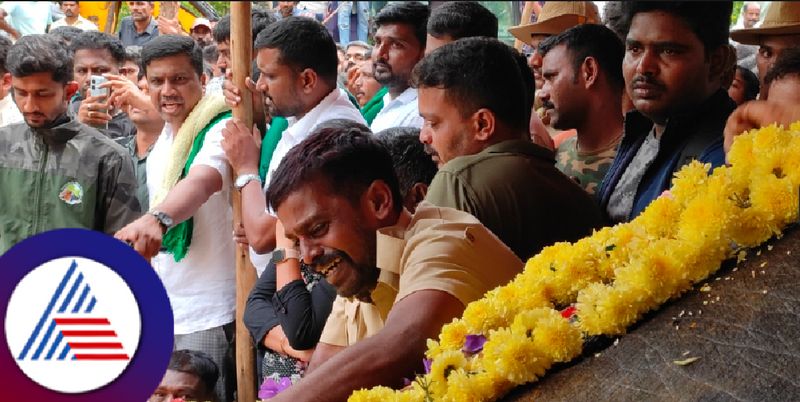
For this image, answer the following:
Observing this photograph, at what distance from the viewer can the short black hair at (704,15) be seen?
280 centimetres

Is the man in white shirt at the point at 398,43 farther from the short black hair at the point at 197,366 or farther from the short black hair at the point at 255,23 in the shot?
the short black hair at the point at 197,366

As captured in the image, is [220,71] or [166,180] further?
[220,71]

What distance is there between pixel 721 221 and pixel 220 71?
13.2 ft

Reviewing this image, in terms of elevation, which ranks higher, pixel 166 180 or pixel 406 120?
pixel 406 120

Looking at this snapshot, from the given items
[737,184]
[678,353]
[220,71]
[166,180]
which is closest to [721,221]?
[737,184]

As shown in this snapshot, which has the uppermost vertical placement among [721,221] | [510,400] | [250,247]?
[721,221]

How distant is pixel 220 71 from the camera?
5340 mm

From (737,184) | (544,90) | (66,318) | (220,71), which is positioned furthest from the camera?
(220,71)

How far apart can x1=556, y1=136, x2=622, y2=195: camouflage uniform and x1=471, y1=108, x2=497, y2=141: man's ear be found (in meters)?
0.61

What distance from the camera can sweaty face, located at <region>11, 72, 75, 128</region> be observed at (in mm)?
4039

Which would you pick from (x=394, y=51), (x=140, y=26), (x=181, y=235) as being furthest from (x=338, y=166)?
(x=140, y=26)

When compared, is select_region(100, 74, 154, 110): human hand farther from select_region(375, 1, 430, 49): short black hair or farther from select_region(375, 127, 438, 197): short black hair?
select_region(375, 127, 438, 197): short black hair

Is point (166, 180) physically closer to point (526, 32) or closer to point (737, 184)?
point (526, 32)

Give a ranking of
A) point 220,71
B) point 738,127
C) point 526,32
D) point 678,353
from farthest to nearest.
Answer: point 220,71
point 526,32
point 738,127
point 678,353
